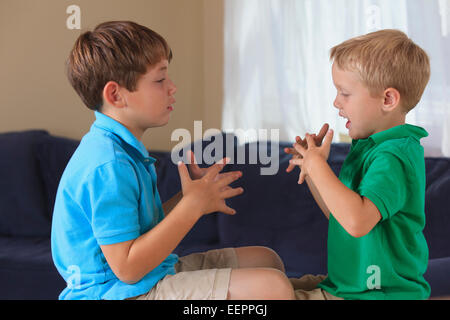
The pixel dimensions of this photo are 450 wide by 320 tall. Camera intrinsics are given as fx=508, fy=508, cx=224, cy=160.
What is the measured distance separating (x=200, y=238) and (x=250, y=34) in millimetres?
1155

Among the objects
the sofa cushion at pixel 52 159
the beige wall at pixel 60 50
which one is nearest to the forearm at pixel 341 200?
the sofa cushion at pixel 52 159

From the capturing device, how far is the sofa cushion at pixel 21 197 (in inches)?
98.0

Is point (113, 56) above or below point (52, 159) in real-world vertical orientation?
above

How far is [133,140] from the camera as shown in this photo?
43.3 inches

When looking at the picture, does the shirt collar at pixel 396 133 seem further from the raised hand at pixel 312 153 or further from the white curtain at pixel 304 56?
the white curtain at pixel 304 56

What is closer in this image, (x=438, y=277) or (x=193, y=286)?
(x=193, y=286)

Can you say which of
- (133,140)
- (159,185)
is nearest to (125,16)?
(159,185)

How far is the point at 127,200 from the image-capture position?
3.23ft

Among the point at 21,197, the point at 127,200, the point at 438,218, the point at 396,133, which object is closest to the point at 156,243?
the point at 127,200

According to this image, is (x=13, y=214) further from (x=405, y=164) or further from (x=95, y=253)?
(x=405, y=164)

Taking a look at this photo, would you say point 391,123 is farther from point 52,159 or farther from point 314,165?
point 52,159

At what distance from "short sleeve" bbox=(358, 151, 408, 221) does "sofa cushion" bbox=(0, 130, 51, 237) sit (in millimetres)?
1906

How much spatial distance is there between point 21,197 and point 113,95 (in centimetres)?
159

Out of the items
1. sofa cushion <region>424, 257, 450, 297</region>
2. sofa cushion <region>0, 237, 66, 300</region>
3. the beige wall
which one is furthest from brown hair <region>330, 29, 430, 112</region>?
the beige wall
